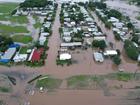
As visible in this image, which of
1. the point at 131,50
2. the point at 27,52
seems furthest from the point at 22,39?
the point at 131,50

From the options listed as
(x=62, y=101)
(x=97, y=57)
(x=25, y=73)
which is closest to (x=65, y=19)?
(x=97, y=57)

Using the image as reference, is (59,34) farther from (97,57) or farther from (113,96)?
(113,96)

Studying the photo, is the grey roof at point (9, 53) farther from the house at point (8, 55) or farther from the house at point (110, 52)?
the house at point (110, 52)

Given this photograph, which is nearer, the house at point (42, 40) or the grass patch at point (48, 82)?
the grass patch at point (48, 82)

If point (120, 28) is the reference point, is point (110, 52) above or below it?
above

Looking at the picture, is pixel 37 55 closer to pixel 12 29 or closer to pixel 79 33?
pixel 79 33

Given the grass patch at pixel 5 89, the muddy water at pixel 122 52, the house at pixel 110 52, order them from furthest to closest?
1. the house at pixel 110 52
2. the muddy water at pixel 122 52
3. the grass patch at pixel 5 89

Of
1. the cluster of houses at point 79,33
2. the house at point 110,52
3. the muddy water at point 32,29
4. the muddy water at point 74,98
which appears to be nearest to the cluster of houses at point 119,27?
the cluster of houses at point 79,33

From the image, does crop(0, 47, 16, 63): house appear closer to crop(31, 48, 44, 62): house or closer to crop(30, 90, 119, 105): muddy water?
crop(31, 48, 44, 62): house
